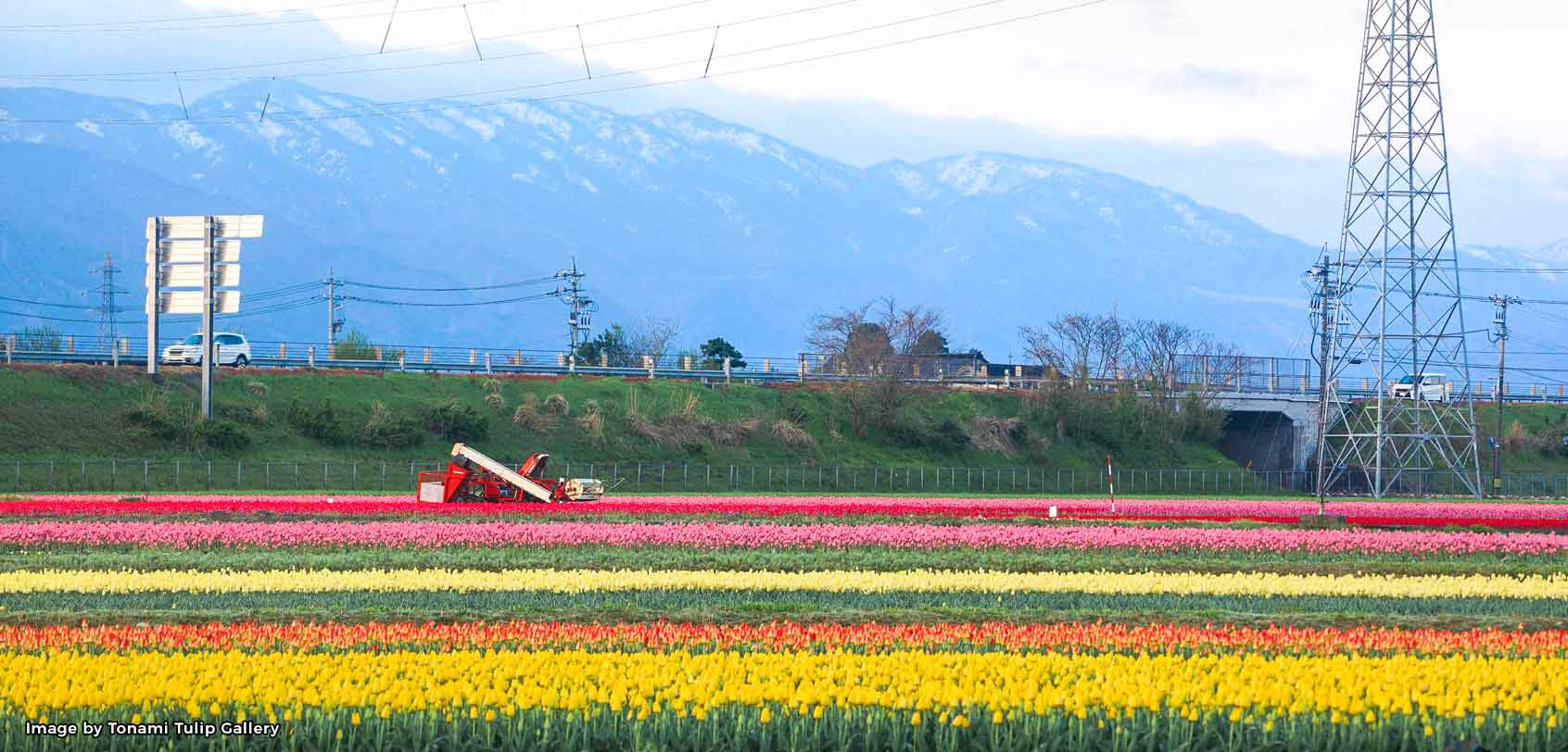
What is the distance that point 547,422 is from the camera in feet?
242

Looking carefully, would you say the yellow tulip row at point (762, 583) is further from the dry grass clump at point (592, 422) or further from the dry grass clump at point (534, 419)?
the dry grass clump at point (534, 419)

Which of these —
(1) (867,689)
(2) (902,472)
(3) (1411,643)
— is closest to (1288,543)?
(3) (1411,643)

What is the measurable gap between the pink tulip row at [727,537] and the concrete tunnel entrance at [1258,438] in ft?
204

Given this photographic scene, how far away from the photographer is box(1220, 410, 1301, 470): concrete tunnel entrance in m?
93.7

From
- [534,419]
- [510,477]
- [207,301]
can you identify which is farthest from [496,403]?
[510,477]

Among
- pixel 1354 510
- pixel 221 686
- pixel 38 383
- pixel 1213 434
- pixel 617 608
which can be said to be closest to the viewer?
pixel 221 686

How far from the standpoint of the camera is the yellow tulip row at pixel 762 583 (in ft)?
75.5

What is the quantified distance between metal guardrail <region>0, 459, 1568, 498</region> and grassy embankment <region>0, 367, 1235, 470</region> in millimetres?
2570

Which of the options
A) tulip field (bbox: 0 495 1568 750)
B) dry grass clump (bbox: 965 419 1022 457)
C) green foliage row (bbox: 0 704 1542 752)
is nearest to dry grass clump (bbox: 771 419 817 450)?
dry grass clump (bbox: 965 419 1022 457)

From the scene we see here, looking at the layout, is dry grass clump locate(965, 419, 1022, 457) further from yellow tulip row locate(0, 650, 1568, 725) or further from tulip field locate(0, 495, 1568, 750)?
yellow tulip row locate(0, 650, 1568, 725)

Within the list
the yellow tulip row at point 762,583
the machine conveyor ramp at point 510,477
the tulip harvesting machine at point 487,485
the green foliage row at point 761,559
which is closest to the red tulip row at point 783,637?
the yellow tulip row at point 762,583

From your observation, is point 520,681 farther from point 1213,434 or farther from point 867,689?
point 1213,434

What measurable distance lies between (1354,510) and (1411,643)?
102ft

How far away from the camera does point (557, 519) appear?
1393 inches
